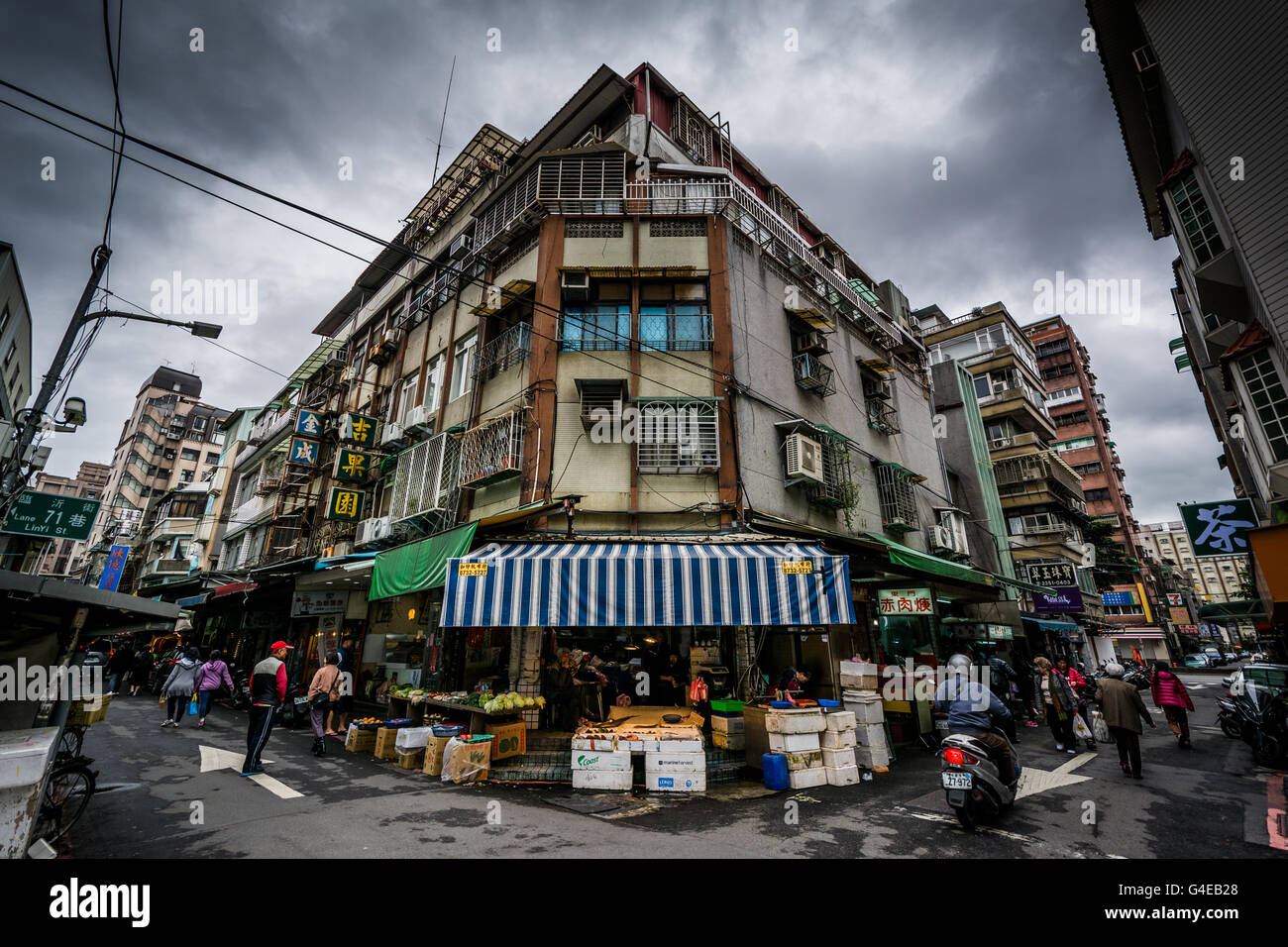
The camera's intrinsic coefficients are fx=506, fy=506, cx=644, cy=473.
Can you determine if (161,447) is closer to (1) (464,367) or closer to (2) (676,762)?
(1) (464,367)

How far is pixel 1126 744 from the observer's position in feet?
28.9

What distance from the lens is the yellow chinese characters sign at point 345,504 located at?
17.2m

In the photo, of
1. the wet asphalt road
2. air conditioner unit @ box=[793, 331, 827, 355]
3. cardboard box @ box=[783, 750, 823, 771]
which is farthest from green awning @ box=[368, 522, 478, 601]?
air conditioner unit @ box=[793, 331, 827, 355]

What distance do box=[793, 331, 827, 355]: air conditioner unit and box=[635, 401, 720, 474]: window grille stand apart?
445 cm

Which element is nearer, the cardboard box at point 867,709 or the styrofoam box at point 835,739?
the styrofoam box at point 835,739

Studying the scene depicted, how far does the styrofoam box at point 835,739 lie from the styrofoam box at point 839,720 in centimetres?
8

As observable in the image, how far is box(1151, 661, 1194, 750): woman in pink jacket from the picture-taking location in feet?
38.1

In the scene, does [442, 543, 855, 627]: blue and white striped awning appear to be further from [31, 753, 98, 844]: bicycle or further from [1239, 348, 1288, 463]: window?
[1239, 348, 1288, 463]: window

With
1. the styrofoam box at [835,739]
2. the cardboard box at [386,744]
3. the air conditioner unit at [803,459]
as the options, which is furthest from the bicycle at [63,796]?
the air conditioner unit at [803,459]

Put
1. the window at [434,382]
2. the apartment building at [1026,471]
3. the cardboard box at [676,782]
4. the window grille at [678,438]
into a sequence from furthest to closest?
1. the apartment building at [1026,471]
2. the window at [434,382]
3. the window grille at [678,438]
4. the cardboard box at [676,782]

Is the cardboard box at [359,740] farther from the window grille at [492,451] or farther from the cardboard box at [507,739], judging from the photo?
the window grille at [492,451]
